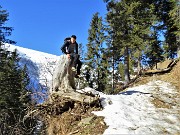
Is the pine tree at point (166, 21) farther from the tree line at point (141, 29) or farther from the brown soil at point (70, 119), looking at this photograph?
the brown soil at point (70, 119)

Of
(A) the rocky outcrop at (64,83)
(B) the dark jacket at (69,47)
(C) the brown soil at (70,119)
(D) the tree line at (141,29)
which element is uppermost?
(D) the tree line at (141,29)

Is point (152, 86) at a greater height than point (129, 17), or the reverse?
point (129, 17)

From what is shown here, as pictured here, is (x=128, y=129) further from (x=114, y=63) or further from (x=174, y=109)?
(x=114, y=63)

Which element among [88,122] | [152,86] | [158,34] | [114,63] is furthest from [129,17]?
[88,122]

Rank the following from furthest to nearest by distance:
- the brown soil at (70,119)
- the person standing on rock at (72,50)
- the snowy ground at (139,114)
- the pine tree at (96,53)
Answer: the pine tree at (96,53) → the person standing on rock at (72,50) → the brown soil at (70,119) → the snowy ground at (139,114)

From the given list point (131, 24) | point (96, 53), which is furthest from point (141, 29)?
point (96, 53)

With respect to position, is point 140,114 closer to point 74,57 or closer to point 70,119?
point 70,119

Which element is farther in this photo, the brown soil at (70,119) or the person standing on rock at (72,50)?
the person standing on rock at (72,50)

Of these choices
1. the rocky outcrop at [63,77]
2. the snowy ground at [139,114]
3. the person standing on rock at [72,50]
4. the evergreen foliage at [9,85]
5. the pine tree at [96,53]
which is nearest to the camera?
the snowy ground at [139,114]

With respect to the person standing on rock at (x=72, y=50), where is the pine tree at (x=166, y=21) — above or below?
above

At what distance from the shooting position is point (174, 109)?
1309cm

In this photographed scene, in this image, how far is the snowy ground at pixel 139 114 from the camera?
10508mm

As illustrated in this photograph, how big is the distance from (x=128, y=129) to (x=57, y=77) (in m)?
4.06

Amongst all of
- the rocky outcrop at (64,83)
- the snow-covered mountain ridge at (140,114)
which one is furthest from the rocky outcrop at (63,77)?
the snow-covered mountain ridge at (140,114)
